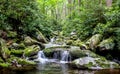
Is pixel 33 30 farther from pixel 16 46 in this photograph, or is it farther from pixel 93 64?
pixel 93 64

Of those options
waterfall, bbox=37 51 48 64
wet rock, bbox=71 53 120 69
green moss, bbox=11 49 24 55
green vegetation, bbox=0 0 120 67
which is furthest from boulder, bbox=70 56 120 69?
green moss, bbox=11 49 24 55

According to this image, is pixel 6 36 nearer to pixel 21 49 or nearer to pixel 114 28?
pixel 21 49

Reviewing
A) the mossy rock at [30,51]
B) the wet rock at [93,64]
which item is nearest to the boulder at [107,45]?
the wet rock at [93,64]

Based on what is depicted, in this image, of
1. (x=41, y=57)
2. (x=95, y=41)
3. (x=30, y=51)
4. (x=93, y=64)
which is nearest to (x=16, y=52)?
(x=30, y=51)

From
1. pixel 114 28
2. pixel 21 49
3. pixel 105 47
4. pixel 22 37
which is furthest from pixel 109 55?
pixel 22 37

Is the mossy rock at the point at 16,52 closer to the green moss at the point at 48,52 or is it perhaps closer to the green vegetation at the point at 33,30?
the green vegetation at the point at 33,30

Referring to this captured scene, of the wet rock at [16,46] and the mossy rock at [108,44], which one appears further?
the wet rock at [16,46]

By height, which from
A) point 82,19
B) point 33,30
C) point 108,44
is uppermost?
point 82,19

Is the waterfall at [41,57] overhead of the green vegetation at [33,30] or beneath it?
beneath

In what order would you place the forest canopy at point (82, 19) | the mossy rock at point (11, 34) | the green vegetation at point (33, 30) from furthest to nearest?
the mossy rock at point (11, 34), the forest canopy at point (82, 19), the green vegetation at point (33, 30)

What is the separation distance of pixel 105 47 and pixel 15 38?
8057 mm

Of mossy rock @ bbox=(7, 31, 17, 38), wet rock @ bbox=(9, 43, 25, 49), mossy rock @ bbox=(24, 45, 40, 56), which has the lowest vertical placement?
mossy rock @ bbox=(24, 45, 40, 56)

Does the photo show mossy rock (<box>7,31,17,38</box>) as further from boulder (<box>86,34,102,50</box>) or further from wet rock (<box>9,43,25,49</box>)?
boulder (<box>86,34,102,50</box>)

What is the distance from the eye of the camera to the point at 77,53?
17.7 m
